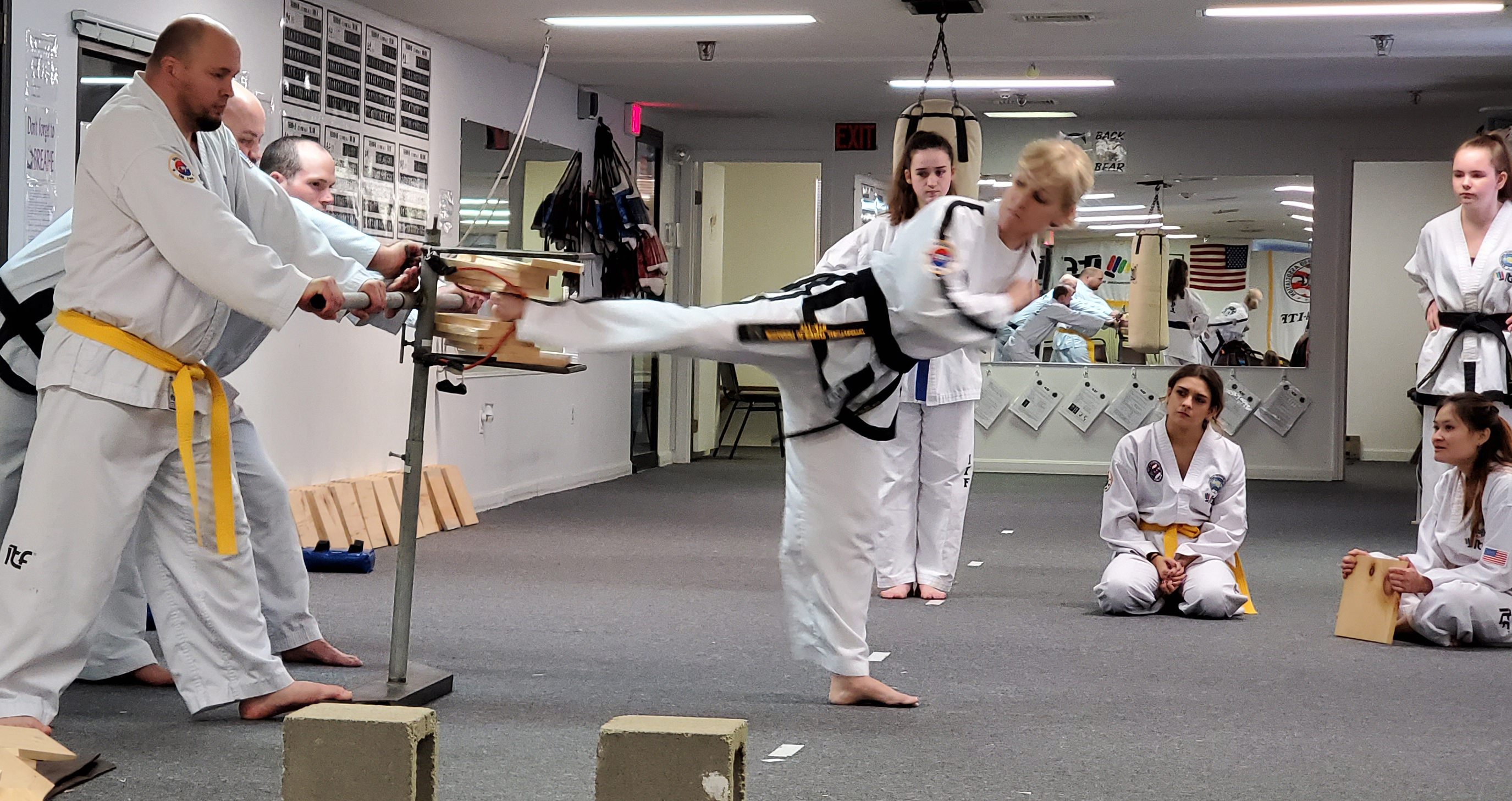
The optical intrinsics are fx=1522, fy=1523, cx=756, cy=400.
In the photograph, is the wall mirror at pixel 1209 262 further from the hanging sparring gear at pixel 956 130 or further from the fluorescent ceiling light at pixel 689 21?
the hanging sparring gear at pixel 956 130

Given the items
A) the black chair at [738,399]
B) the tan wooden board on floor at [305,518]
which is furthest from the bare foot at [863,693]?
the black chair at [738,399]

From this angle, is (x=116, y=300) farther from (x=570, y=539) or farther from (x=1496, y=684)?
(x=570, y=539)

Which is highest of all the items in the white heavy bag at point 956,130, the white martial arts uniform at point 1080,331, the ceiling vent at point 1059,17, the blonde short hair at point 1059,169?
the ceiling vent at point 1059,17

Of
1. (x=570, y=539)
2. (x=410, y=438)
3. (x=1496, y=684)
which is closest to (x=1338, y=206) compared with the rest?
(x=570, y=539)

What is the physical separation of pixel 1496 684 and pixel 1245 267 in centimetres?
684

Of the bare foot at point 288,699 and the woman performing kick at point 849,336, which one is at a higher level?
the woman performing kick at point 849,336

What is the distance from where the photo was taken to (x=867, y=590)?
3.23 meters

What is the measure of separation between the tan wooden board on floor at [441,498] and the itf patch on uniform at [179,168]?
3.86m

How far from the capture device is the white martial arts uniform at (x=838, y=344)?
9.05 ft

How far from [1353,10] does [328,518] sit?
4526mm

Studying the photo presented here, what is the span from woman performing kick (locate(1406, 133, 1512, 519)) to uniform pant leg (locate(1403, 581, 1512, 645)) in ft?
2.78

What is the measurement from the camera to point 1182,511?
463cm

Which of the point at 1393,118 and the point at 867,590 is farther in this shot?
the point at 1393,118

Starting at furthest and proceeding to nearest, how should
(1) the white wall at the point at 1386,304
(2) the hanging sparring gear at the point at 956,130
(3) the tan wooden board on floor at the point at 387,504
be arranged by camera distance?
1. (1) the white wall at the point at 1386,304
2. (3) the tan wooden board on floor at the point at 387,504
3. (2) the hanging sparring gear at the point at 956,130
